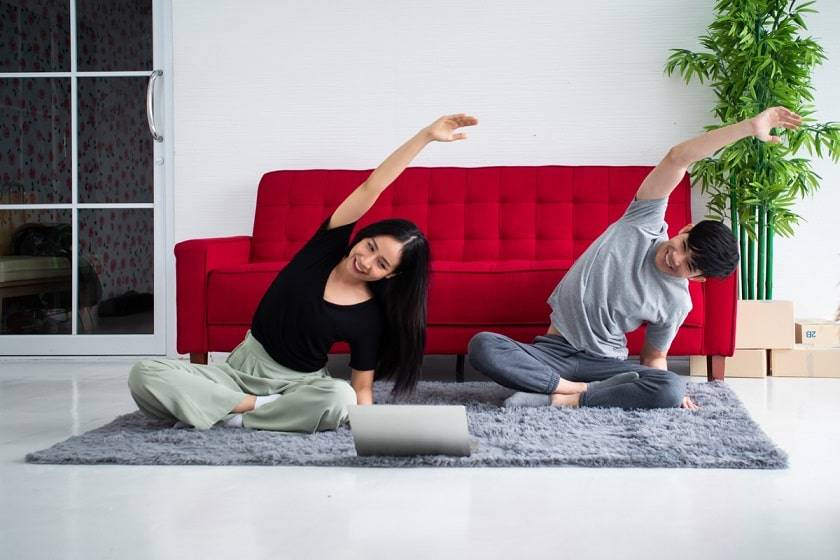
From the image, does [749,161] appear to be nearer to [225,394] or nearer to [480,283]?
[480,283]

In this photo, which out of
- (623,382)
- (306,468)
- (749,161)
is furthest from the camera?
(749,161)

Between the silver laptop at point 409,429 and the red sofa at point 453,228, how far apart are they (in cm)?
131

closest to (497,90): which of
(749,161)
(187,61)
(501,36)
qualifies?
(501,36)

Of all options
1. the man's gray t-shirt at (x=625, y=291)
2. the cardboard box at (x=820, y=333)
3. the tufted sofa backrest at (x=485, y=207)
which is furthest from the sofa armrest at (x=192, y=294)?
the cardboard box at (x=820, y=333)

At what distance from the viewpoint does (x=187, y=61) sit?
14.7 feet

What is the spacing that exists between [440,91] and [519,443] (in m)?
2.52

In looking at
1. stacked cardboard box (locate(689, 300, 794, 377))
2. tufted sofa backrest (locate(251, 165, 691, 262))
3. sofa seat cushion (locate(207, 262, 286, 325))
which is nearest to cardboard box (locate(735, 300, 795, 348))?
stacked cardboard box (locate(689, 300, 794, 377))

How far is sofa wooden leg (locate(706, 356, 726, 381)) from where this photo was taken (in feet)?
11.3

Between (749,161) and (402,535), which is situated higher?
(749,161)

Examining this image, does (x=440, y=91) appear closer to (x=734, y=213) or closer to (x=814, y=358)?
(x=734, y=213)

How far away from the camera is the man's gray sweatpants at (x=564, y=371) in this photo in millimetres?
2658

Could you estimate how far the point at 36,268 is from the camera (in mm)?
4516

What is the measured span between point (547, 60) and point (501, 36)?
25cm

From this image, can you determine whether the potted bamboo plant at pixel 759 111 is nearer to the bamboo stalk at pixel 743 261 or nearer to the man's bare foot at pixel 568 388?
the bamboo stalk at pixel 743 261
